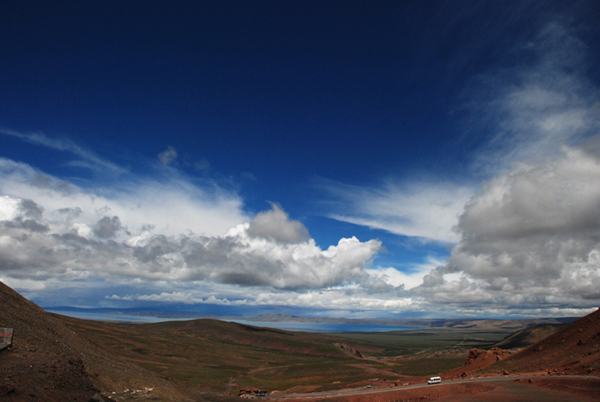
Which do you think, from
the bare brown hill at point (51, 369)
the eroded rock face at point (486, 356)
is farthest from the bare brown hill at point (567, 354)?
the bare brown hill at point (51, 369)

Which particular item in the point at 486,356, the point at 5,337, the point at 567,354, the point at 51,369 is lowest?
the point at 486,356

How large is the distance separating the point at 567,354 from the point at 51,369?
291 feet

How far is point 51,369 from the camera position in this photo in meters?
28.0

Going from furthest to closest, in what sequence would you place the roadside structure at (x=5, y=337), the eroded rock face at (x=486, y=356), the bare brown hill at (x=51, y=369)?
the eroded rock face at (x=486, y=356) < the roadside structure at (x=5, y=337) < the bare brown hill at (x=51, y=369)

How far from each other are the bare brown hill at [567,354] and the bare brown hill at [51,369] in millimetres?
65904

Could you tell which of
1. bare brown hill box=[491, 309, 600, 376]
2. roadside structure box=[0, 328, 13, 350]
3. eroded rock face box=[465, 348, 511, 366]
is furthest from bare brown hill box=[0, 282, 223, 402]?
eroded rock face box=[465, 348, 511, 366]

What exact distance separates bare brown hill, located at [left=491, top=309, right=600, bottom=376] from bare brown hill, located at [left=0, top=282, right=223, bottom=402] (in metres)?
65.9

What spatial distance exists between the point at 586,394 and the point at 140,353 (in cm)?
17206

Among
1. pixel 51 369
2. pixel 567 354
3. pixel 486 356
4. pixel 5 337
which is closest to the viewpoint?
pixel 51 369

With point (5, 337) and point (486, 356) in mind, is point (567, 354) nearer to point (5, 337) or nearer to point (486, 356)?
point (486, 356)

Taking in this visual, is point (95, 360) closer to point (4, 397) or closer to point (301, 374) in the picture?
point (4, 397)

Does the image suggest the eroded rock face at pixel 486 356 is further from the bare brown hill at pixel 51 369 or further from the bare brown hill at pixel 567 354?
the bare brown hill at pixel 51 369

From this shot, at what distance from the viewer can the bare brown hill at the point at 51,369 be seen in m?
24.2

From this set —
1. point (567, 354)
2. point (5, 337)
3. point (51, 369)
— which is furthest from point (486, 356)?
point (5, 337)
